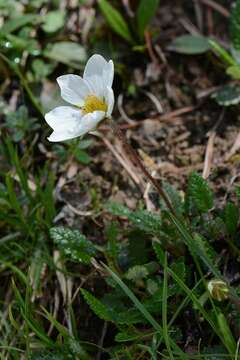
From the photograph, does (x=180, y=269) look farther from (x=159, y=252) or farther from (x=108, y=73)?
(x=108, y=73)

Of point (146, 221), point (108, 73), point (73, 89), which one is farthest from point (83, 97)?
point (146, 221)

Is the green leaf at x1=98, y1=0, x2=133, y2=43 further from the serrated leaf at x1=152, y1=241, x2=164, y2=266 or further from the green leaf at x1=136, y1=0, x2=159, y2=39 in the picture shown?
the serrated leaf at x1=152, y1=241, x2=164, y2=266

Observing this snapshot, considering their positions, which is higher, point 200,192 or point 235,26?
point 235,26

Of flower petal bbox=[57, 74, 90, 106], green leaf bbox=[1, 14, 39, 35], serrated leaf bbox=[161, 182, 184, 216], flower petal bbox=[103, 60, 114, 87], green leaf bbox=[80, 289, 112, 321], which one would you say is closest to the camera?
flower petal bbox=[103, 60, 114, 87]

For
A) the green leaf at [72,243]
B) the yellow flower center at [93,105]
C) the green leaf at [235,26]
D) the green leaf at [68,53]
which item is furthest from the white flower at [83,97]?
the green leaf at [235,26]

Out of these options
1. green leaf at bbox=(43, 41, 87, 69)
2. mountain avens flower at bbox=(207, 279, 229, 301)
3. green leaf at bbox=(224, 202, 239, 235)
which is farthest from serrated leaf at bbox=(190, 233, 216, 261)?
green leaf at bbox=(43, 41, 87, 69)
